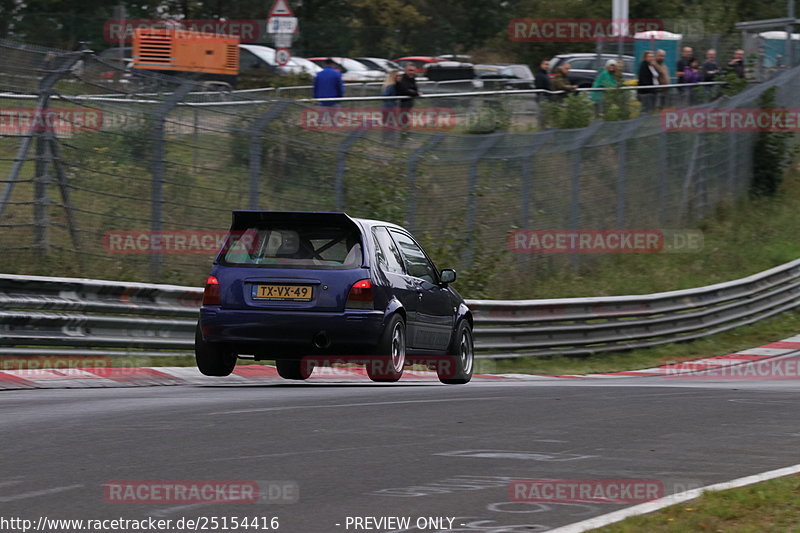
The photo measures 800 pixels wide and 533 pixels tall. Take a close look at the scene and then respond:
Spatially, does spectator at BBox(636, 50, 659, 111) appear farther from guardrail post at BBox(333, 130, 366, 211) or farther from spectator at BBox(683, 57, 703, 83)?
guardrail post at BBox(333, 130, 366, 211)

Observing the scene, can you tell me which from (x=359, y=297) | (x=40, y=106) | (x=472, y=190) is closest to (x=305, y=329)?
(x=359, y=297)

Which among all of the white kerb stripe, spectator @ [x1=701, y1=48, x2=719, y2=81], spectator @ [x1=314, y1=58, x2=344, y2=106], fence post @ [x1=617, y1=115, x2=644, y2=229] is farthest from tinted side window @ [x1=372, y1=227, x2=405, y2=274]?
spectator @ [x1=701, y1=48, x2=719, y2=81]

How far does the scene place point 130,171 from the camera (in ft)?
50.6

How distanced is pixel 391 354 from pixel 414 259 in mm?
1485

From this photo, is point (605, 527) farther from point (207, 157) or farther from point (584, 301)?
point (584, 301)

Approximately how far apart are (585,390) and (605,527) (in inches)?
274

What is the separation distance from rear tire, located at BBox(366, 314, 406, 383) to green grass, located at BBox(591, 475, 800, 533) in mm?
5351

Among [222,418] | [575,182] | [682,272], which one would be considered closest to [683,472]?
[222,418]

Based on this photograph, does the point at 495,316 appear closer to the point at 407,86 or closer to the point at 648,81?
the point at 407,86

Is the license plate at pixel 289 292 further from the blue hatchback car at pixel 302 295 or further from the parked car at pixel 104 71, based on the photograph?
the parked car at pixel 104 71

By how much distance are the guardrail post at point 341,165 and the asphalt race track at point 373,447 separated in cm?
639

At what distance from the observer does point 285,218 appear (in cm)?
1213

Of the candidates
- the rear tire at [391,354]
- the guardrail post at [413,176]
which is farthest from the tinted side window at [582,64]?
the rear tire at [391,354]

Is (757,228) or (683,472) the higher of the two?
(683,472)
